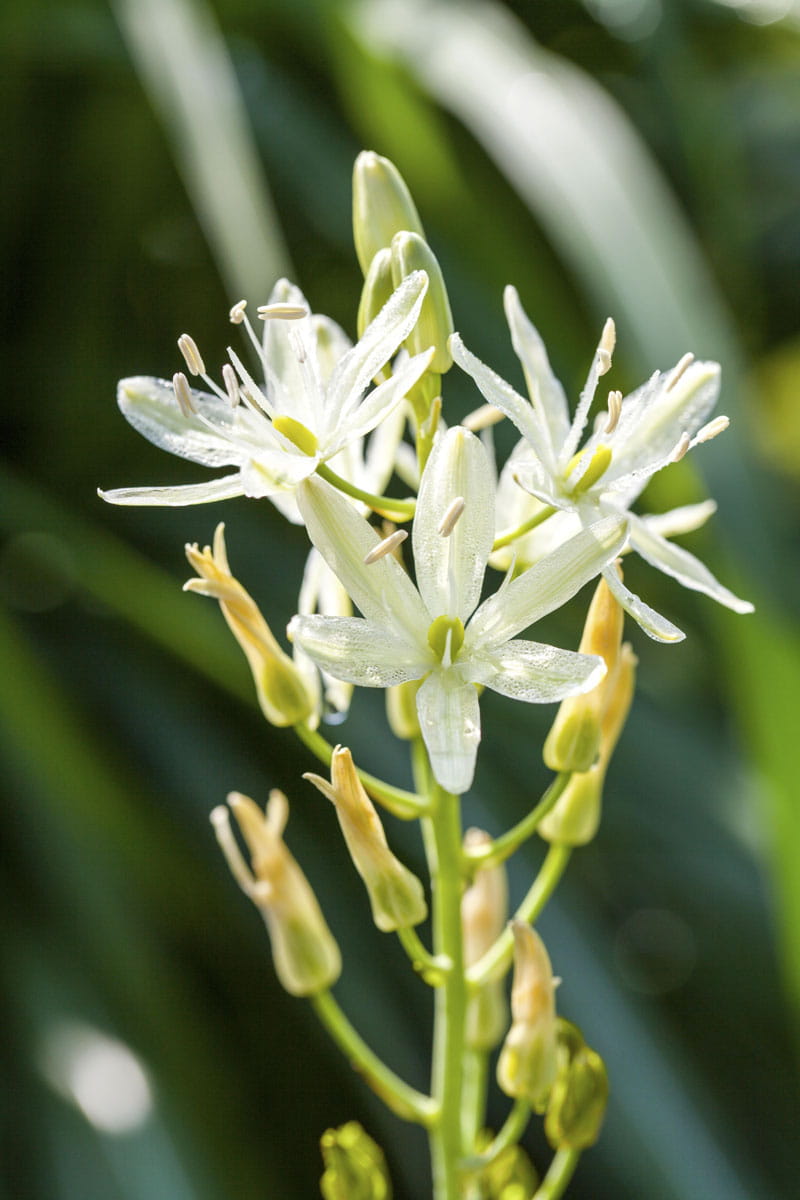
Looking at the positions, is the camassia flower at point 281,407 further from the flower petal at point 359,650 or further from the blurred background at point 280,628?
the blurred background at point 280,628

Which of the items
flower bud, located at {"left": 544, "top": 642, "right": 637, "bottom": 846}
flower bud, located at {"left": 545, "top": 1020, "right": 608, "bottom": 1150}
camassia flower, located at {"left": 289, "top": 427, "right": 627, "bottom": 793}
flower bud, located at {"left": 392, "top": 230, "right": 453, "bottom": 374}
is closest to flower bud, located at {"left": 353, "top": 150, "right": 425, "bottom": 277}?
flower bud, located at {"left": 392, "top": 230, "right": 453, "bottom": 374}

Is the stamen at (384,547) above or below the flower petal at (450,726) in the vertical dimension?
above

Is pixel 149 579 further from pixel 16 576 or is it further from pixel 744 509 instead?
pixel 744 509

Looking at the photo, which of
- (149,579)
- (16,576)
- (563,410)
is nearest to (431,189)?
(149,579)

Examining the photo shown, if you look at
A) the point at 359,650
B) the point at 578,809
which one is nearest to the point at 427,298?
the point at 359,650

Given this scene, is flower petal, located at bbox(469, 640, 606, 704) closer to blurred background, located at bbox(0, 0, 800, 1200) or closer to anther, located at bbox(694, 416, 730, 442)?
anther, located at bbox(694, 416, 730, 442)

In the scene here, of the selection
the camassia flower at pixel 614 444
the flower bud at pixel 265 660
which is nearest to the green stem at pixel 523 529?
the camassia flower at pixel 614 444

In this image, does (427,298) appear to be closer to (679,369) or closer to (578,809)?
(679,369)
